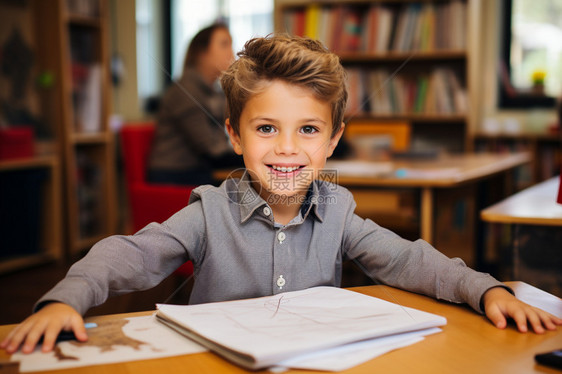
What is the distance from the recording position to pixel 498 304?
751mm

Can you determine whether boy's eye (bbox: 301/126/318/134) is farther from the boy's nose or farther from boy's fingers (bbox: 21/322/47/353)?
boy's fingers (bbox: 21/322/47/353)

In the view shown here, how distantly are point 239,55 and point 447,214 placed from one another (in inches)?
105

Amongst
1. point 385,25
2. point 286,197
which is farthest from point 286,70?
point 385,25

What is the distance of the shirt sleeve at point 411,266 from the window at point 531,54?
349 cm

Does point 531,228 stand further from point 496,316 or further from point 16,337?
point 16,337

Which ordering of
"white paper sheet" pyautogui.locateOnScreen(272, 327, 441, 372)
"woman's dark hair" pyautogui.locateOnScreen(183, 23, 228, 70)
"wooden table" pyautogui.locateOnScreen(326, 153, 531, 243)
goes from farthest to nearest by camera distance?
"woman's dark hair" pyautogui.locateOnScreen(183, 23, 228, 70) → "wooden table" pyautogui.locateOnScreen(326, 153, 531, 243) → "white paper sheet" pyautogui.locateOnScreen(272, 327, 441, 372)

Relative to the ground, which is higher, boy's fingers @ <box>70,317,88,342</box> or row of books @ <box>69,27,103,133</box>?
row of books @ <box>69,27,103,133</box>

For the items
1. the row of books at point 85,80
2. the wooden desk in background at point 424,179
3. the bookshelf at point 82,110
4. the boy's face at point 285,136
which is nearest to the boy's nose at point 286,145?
the boy's face at point 285,136

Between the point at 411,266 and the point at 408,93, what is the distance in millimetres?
3355

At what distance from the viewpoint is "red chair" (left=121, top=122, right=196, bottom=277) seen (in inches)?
73.3

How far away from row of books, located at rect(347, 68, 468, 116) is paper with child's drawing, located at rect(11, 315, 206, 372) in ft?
11.0

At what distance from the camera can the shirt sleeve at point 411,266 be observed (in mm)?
809

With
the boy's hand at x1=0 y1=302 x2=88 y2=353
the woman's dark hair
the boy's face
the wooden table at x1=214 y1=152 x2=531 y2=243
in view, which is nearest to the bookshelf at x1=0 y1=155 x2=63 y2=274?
the woman's dark hair

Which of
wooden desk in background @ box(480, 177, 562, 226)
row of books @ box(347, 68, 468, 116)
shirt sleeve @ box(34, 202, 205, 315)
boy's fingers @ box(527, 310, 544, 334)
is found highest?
row of books @ box(347, 68, 468, 116)
